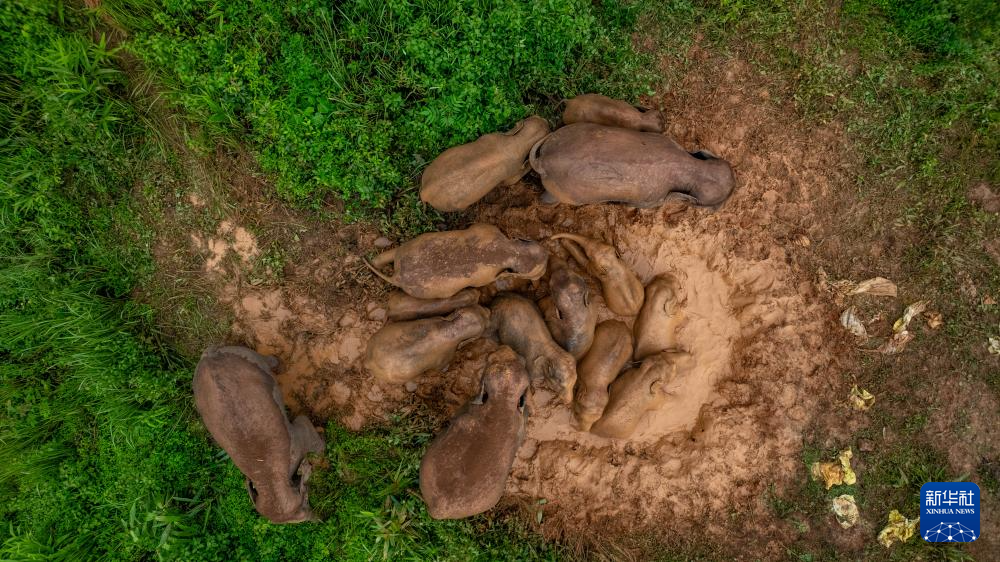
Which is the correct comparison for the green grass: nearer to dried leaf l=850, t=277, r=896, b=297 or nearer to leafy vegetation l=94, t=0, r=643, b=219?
leafy vegetation l=94, t=0, r=643, b=219

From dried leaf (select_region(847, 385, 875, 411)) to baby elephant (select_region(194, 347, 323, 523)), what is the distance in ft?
19.8

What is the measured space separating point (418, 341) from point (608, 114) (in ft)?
9.51

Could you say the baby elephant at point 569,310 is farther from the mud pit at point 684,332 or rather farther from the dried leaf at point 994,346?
the dried leaf at point 994,346

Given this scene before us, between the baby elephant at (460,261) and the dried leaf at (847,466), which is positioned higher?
the baby elephant at (460,261)

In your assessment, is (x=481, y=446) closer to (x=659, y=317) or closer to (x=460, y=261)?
(x=460, y=261)


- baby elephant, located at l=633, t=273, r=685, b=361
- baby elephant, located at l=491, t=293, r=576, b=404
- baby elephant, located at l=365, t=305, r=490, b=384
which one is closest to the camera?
baby elephant, located at l=365, t=305, r=490, b=384

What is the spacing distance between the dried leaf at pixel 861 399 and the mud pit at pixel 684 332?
0.97 feet

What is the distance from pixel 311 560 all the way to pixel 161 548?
4.84 ft

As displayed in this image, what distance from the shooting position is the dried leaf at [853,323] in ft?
17.9

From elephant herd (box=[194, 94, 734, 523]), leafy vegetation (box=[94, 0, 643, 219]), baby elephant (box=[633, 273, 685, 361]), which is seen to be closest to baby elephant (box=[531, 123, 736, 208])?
elephant herd (box=[194, 94, 734, 523])

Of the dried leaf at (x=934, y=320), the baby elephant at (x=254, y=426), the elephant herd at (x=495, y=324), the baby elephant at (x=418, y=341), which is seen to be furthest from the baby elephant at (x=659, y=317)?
the baby elephant at (x=254, y=426)

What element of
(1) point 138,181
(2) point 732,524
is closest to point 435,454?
(2) point 732,524

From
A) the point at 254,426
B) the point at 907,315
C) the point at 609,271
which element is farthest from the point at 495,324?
the point at 907,315

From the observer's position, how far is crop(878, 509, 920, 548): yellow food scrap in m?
5.49
